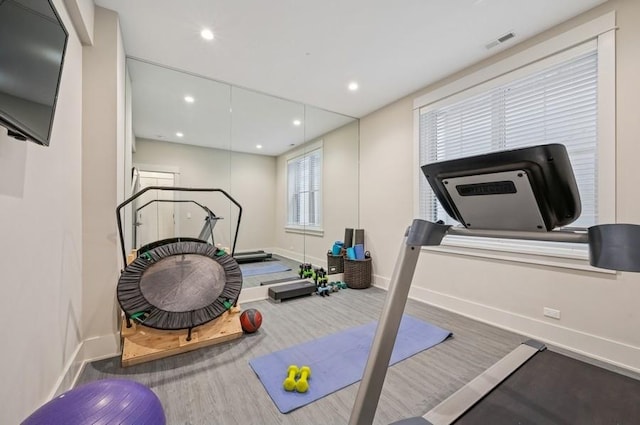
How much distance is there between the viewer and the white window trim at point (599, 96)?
214cm

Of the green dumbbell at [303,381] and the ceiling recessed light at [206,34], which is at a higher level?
the ceiling recessed light at [206,34]

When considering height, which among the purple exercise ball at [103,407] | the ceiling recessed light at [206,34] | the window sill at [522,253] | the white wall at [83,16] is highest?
the ceiling recessed light at [206,34]

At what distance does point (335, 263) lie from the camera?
4445mm

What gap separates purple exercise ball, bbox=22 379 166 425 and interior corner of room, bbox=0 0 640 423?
0.42m

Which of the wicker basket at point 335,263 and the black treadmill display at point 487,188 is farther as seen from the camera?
the wicker basket at point 335,263

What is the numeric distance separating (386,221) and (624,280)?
8.22 feet

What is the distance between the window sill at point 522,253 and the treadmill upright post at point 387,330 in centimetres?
202

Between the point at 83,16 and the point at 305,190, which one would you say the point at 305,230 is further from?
the point at 83,16

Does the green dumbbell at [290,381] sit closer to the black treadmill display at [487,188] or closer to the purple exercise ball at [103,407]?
the purple exercise ball at [103,407]

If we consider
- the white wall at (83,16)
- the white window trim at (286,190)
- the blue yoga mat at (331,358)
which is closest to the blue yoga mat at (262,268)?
the white window trim at (286,190)

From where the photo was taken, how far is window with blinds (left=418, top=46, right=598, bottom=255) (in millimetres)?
2293

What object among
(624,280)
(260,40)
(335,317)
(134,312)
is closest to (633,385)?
(624,280)

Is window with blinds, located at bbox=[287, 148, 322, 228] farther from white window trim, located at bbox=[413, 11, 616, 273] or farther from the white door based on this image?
white window trim, located at bbox=[413, 11, 616, 273]

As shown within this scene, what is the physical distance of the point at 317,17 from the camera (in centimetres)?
230
